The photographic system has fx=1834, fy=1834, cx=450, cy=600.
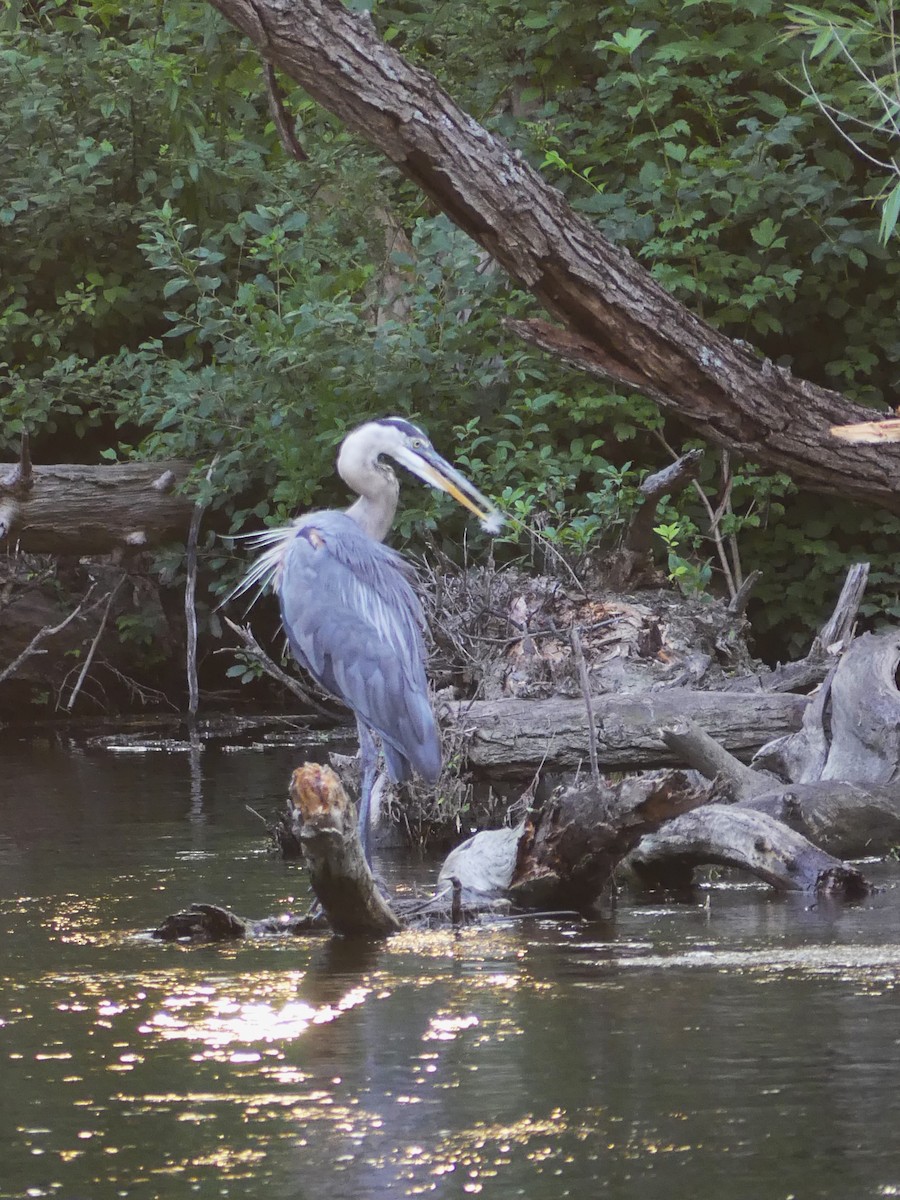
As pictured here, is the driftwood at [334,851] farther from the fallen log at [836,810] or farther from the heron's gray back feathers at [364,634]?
the fallen log at [836,810]

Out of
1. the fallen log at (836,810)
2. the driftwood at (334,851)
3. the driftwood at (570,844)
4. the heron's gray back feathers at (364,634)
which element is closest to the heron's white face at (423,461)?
the heron's gray back feathers at (364,634)

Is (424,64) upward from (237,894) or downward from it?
upward

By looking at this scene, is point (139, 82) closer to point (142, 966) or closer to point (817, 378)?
point (817, 378)

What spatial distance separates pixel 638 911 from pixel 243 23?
3174mm

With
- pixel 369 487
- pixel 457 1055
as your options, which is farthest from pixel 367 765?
pixel 457 1055

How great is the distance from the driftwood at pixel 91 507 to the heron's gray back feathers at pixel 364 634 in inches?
174

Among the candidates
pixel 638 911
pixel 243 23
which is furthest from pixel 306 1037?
pixel 243 23

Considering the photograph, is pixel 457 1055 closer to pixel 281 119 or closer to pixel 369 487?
pixel 369 487

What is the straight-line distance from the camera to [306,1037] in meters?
4.01

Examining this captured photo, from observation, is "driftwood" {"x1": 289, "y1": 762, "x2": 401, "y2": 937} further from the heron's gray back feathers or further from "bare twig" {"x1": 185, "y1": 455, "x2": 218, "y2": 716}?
"bare twig" {"x1": 185, "y1": 455, "x2": 218, "y2": 716}

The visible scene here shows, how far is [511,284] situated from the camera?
36.3 ft

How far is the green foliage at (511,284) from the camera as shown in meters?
10.5

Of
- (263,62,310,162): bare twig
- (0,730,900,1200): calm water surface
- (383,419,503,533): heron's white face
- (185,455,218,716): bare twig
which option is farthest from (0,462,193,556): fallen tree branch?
(0,730,900,1200): calm water surface

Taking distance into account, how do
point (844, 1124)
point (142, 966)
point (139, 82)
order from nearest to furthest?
1. point (844, 1124)
2. point (142, 966)
3. point (139, 82)
